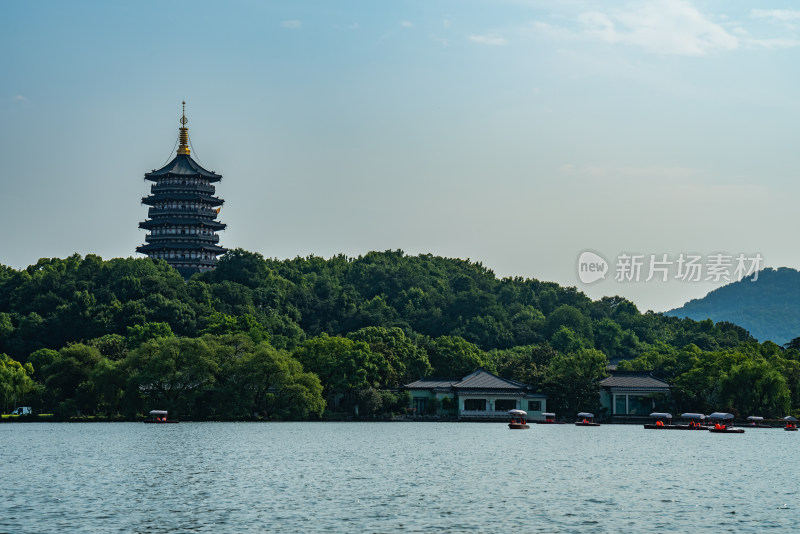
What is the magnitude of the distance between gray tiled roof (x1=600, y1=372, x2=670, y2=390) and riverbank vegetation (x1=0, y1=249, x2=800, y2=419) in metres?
2.13

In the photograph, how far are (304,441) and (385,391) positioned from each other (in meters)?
29.3

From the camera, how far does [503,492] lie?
32656 millimetres

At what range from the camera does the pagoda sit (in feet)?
391

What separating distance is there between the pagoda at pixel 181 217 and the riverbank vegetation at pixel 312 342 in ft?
12.4

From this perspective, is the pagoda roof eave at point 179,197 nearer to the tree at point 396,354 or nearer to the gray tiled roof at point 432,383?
the tree at point 396,354

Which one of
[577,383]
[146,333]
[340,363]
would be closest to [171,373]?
[340,363]

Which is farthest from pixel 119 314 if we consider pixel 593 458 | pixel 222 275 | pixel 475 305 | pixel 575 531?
pixel 575 531

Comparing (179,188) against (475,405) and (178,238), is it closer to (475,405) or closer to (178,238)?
(178,238)

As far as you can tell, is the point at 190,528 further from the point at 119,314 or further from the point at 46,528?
the point at 119,314

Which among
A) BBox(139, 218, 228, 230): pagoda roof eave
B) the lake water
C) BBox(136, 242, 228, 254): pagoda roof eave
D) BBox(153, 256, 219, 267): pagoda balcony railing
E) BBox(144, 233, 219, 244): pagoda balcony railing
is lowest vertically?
the lake water

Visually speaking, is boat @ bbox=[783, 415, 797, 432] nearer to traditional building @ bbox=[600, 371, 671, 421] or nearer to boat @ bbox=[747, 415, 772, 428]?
boat @ bbox=[747, 415, 772, 428]

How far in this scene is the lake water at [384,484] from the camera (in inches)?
1043

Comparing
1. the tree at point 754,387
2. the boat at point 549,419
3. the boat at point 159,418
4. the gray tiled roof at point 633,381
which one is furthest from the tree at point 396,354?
the tree at point 754,387

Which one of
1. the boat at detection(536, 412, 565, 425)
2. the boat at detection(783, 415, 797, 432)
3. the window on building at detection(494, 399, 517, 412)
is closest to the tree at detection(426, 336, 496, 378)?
the window on building at detection(494, 399, 517, 412)
